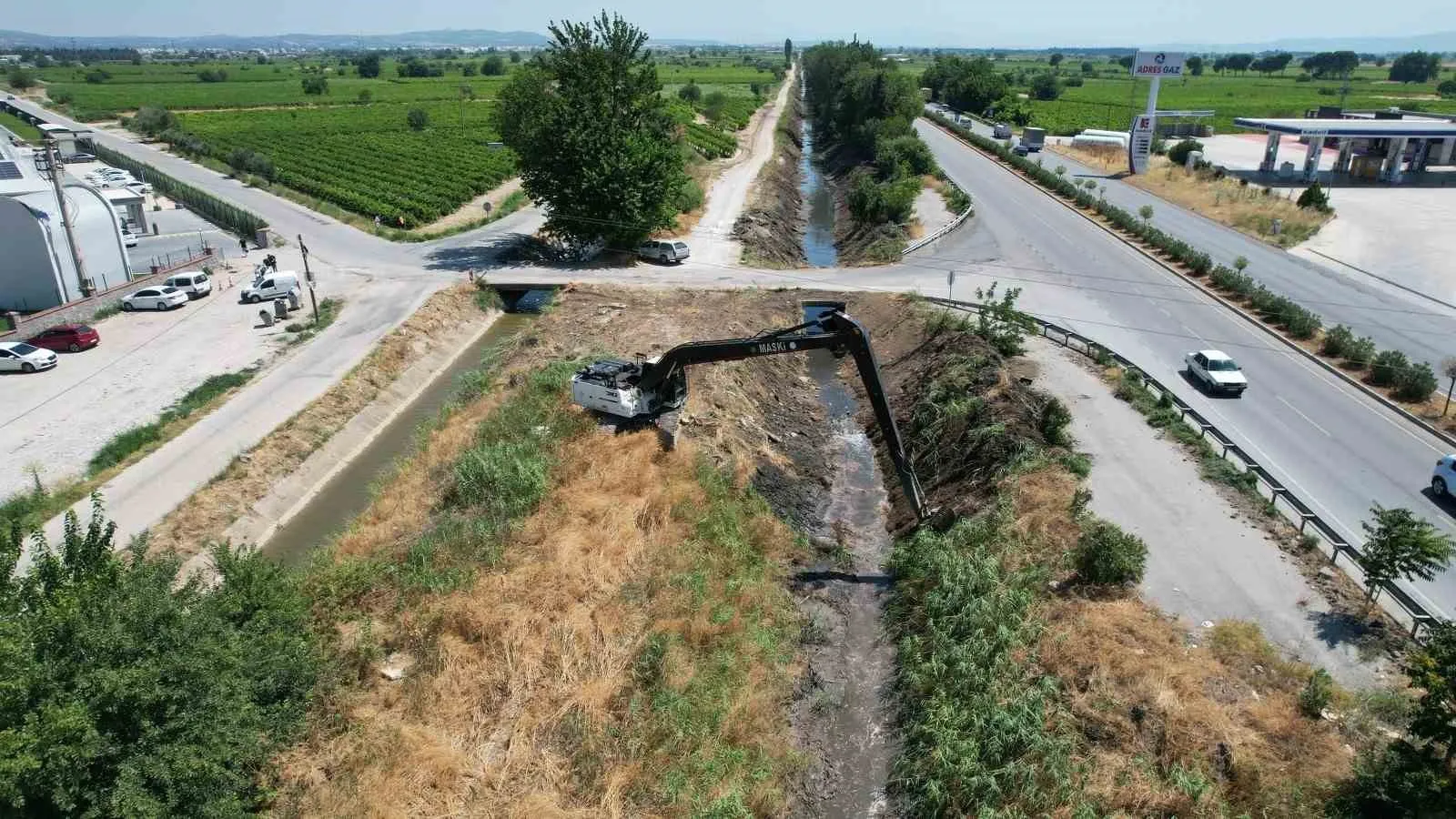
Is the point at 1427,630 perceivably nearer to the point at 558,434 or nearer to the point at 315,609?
the point at 558,434

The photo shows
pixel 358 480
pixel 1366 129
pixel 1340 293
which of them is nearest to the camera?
pixel 358 480

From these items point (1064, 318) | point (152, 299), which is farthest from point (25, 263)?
point (1064, 318)

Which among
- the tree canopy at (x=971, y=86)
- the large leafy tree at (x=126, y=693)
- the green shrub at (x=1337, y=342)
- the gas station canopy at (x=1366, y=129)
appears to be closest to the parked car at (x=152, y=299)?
the large leafy tree at (x=126, y=693)

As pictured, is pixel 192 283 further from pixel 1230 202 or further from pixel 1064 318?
pixel 1230 202

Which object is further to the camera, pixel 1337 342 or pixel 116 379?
pixel 116 379

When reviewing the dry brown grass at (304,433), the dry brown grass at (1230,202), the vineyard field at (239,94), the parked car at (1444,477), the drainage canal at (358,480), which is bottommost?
the drainage canal at (358,480)

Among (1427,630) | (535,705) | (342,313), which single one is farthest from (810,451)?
(342,313)

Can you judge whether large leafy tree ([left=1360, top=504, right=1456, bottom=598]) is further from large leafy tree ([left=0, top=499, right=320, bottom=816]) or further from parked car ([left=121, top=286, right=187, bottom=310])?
parked car ([left=121, top=286, right=187, bottom=310])

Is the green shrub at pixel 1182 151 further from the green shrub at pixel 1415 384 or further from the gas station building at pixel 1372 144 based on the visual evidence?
the green shrub at pixel 1415 384
